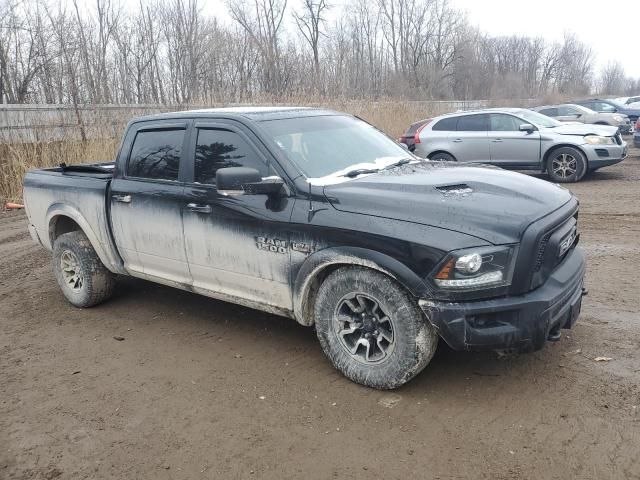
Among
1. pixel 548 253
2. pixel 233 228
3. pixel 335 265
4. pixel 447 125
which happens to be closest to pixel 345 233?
pixel 335 265

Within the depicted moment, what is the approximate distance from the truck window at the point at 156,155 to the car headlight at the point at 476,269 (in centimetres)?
247

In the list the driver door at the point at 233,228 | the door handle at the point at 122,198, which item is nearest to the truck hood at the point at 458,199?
the driver door at the point at 233,228

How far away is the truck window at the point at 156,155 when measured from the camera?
4.56m

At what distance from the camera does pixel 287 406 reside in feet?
11.5

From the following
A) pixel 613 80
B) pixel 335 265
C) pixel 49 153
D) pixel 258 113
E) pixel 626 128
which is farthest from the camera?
pixel 613 80

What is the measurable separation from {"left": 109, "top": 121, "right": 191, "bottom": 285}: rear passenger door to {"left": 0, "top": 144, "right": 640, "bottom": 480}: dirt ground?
0.64 meters

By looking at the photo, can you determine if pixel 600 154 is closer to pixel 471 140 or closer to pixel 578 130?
pixel 578 130

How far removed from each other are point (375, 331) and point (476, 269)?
0.83 metres

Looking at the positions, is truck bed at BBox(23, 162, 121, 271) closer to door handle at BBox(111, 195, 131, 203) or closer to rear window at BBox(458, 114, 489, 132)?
door handle at BBox(111, 195, 131, 203)

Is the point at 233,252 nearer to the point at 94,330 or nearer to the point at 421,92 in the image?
the point at 94,330

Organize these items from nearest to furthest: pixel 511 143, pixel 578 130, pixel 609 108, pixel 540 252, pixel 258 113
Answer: pixel 540 252, pixel 258 113, pixel 578 130, pixel 511 143, pixel 609 108

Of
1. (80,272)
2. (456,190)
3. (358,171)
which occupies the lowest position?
(80,272)

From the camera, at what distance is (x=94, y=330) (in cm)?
503

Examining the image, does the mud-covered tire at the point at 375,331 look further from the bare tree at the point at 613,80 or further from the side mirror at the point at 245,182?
the bare tree at the point at 613,80
